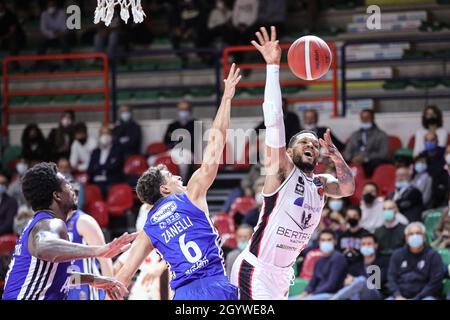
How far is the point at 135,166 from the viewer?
1567cm

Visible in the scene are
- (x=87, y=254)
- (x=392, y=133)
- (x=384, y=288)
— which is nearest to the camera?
(x=87, y=254)

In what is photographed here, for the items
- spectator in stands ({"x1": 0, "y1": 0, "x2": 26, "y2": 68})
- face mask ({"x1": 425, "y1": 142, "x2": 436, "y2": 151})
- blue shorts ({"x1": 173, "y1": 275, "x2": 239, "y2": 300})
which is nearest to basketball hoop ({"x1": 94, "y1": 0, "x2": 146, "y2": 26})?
blue shorts ({"x1": 173, "y1": 275, "x2": 239, "y2": 300})

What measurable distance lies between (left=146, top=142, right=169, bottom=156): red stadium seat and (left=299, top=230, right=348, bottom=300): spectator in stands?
4.06 meters

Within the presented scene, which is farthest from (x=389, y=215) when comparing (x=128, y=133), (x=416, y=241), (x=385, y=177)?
(x=128, y=133)

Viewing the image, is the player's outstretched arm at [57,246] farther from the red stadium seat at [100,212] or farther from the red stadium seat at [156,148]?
the red stadium seat at [156,148]

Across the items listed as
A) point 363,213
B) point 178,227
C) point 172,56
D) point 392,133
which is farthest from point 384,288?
point 172,56

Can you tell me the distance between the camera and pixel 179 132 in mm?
15703

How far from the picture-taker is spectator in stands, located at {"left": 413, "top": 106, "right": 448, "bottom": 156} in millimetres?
14195

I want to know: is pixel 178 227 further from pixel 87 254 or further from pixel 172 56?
pixel 172 56

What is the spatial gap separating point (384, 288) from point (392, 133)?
3.64 metres

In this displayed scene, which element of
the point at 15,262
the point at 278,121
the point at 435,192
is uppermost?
the point at 278,121

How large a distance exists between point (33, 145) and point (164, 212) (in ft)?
32.0

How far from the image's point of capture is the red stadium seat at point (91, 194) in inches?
594

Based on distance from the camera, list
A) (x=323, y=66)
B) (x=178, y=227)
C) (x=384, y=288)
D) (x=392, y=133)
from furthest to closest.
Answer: (x=392, y=133) → (x=384, y=288) → (x=323, y=66) → (x=178, y=227)
